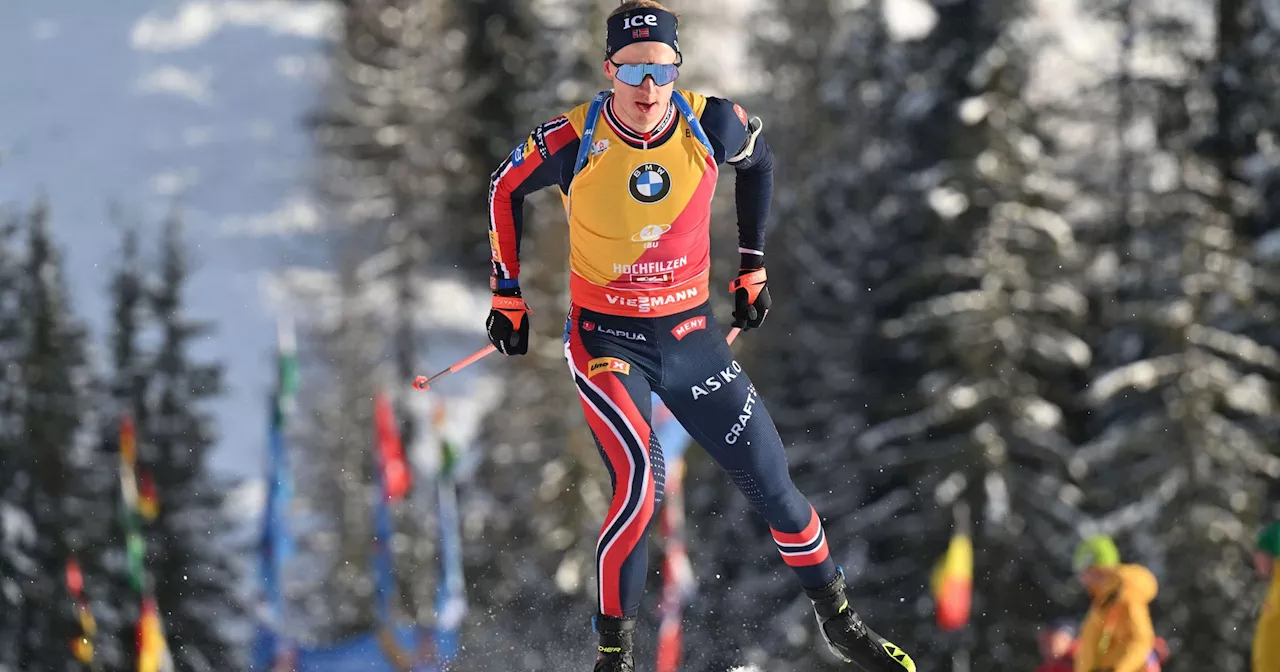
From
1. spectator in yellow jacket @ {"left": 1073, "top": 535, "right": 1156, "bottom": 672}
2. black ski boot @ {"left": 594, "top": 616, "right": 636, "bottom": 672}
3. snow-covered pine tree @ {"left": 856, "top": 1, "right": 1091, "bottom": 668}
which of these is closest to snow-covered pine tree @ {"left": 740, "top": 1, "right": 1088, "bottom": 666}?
snow-covered pine tree @ {"left": 856, "top": 1, "right": 1091, "bottom": 668}

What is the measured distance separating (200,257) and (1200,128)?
43.9m

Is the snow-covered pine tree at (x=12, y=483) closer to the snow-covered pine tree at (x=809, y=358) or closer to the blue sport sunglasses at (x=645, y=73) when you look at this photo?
the snow-covered pine tree at (x=809, y=358)

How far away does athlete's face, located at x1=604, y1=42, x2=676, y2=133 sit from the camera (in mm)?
7016

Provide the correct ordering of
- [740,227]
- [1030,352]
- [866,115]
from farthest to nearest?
[866,115] → [1030,352] → [740,227]

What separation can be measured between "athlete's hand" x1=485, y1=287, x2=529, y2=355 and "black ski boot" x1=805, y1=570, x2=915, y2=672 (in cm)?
206

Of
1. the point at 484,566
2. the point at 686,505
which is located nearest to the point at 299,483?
the point at 484,566

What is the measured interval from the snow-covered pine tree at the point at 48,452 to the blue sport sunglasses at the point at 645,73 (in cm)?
2183

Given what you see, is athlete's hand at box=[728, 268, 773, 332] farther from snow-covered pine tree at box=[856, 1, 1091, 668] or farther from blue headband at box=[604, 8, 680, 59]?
snow-covered pine tree at box=[856, 1, 1091, 668]

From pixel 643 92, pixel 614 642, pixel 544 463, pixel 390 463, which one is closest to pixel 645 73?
pixel 643 92

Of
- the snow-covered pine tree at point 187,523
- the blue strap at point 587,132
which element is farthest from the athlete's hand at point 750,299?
the snow-covered pine tree at point 187,523

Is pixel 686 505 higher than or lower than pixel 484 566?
higher

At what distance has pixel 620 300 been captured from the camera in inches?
296

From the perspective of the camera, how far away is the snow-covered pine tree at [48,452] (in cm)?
2581

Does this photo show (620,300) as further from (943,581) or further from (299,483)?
(299,483)
